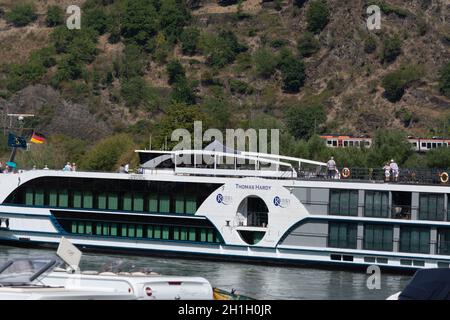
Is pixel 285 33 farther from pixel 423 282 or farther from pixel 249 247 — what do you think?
pixel 423 282

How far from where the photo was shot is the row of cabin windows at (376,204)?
4694 cm

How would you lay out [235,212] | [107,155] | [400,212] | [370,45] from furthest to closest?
[370,45] < [107,155] < [235,212] < [400,212]

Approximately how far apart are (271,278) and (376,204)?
5.23 meters

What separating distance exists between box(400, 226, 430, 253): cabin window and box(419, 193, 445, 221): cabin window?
511mm

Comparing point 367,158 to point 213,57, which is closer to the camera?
point 367,158

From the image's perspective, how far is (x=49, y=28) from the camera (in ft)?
448

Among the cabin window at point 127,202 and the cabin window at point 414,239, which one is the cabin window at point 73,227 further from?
the cabin window at point 414,239

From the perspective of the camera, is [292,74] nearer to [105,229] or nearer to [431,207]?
[105,229]

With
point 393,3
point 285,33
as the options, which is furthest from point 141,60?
point 393,3

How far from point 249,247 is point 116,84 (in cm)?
7453

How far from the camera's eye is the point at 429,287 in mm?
24141

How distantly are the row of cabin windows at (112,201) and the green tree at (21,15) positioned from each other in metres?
85.8

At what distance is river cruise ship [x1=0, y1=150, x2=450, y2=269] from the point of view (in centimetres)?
4731

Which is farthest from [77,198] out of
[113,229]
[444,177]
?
[444,177]
